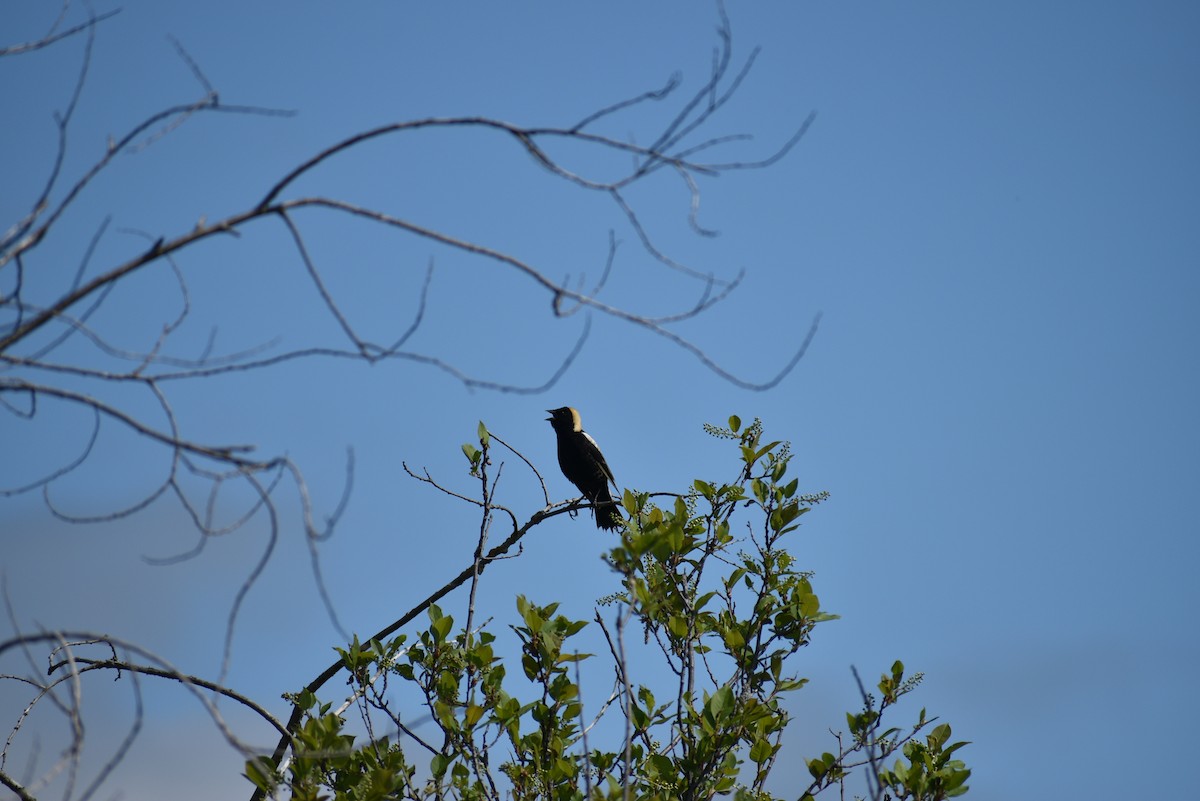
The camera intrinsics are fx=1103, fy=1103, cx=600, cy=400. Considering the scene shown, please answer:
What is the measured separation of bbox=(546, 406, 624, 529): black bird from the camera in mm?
9172

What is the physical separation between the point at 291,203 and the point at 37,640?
36.7 inches

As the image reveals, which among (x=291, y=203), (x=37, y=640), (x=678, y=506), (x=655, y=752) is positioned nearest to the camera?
(x=37, y=640)

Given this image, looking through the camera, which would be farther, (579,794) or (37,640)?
(579,794)

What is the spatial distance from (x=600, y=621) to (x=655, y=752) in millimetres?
608

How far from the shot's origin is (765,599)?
15.1 ft

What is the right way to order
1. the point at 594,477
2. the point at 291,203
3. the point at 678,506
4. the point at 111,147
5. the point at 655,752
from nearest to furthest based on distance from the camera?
1. the point at 291,203
2. the point at 111,147
3. the point at 655,752
4. the point at 678,506
5. the point at 594,477

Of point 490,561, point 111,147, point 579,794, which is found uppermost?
point 490,561

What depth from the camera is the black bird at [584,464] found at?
9172mm

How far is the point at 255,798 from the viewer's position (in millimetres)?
4008

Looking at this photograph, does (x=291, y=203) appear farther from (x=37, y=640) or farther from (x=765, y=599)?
(x=765, y=599)

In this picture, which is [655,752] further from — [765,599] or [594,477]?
[594,477]

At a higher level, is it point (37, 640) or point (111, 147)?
point (111, 147)

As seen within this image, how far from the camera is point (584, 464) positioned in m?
9.48

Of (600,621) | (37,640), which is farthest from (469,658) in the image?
(37,640)
